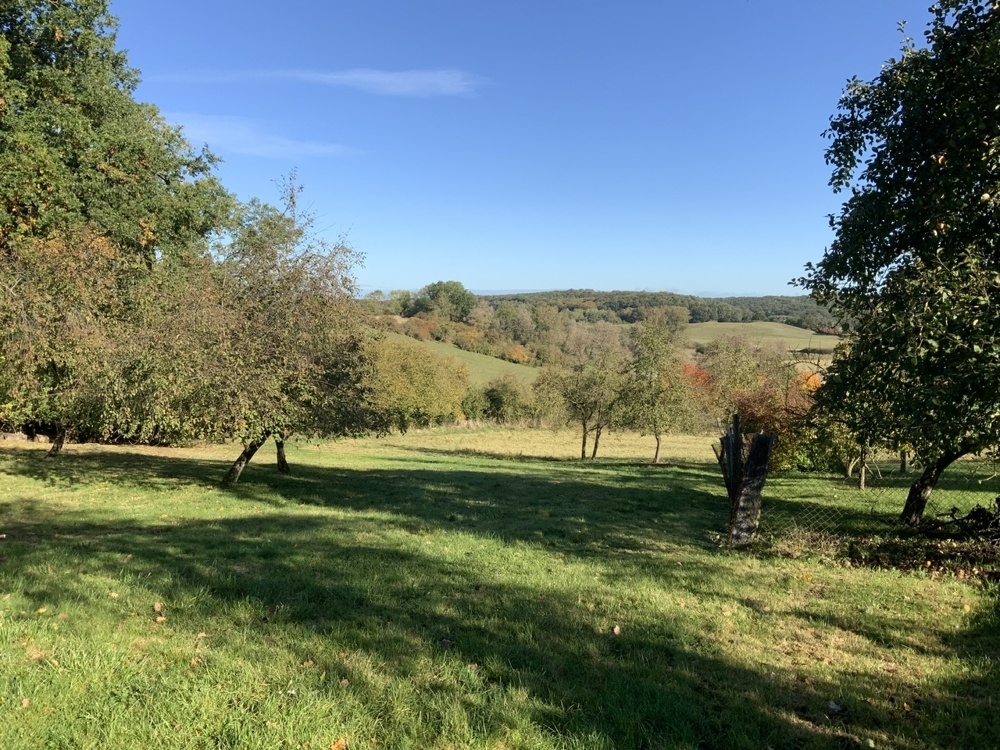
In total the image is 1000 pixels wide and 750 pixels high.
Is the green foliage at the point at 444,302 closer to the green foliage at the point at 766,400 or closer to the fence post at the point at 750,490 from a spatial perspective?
the green foliage at the point at 766,400

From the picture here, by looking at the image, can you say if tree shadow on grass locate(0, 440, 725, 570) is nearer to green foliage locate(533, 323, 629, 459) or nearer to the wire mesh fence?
the wire mesh fence

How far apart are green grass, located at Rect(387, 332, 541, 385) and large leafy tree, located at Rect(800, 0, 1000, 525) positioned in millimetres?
57573

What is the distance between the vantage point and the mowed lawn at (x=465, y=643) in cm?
365

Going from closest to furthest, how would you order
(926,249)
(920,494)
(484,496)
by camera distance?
1. (926,249)
2. (920,494)
3. (484,496)

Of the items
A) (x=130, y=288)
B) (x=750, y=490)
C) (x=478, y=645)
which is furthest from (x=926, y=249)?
(x=130, y=288)

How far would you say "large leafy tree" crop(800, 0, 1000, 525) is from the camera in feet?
20.6

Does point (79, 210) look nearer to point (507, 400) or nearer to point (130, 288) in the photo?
point (130, 288)

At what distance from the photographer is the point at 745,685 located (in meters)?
4.32

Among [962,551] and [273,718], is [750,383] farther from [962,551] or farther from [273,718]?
[273,718]

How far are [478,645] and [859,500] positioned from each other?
14193mm

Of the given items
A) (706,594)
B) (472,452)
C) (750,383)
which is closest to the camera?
(706,594)

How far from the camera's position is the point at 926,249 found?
26.5 feet

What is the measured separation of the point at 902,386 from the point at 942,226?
204 centimetres

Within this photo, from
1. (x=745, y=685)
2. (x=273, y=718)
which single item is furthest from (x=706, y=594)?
(x=273, y=718)
